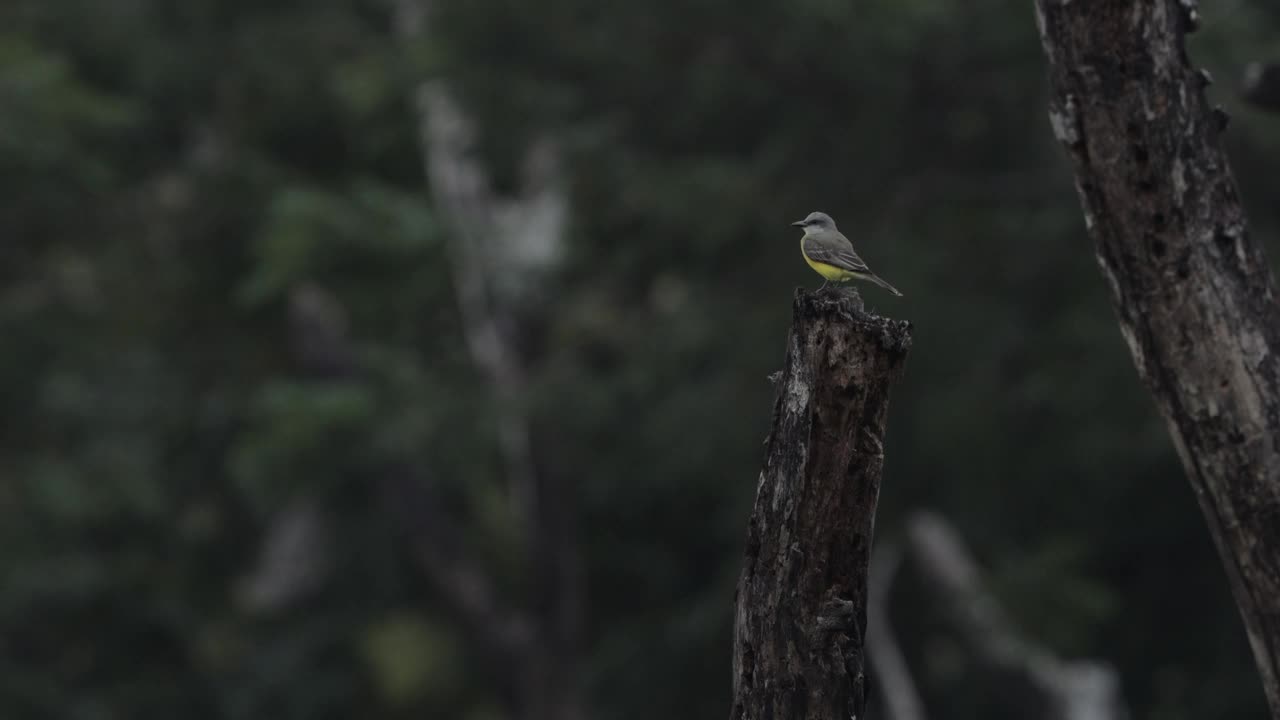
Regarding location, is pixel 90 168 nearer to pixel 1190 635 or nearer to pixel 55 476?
pixel 55 476

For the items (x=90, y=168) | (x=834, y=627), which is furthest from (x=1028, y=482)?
(x=834, y=627)

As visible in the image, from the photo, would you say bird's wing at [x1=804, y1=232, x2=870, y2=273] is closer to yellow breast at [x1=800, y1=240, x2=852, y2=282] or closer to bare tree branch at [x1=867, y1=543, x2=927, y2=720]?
yellow breast at [x1=800, y1=240, x2=852, y2=282]

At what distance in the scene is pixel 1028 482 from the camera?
11.7 meters

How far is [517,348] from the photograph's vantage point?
14266 mm

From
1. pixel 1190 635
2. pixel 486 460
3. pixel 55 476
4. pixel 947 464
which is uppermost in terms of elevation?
pixel 55 476

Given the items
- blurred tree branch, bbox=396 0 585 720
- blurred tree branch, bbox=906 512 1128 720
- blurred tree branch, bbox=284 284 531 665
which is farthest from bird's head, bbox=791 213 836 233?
blurred tree branch, bbox=284 284 531 665

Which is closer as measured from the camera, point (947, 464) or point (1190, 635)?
point (947, 464)

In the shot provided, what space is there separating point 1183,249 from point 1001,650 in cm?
763

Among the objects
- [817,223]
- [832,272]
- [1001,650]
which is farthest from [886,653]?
[832,272]

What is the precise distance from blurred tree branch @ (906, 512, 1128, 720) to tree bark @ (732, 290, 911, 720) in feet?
24.0

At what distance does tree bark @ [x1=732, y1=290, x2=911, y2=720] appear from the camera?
3.79m

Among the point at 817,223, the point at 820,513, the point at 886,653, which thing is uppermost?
the point at 886,653

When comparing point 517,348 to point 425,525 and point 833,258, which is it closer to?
point 425,525

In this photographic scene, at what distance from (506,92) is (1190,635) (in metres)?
6.31
